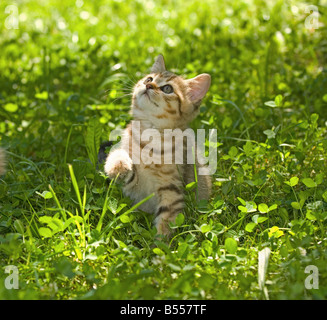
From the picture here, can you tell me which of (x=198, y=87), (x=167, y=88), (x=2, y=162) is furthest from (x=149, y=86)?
(x=2, y=162)

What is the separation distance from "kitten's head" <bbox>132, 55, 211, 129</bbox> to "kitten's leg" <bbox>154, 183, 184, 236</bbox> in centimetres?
51

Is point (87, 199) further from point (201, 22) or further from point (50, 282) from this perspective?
point (201, 22)

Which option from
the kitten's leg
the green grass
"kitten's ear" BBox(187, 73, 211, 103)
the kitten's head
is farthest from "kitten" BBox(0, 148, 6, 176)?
"kitten's ear" BBox(187, 73, 211, 103)

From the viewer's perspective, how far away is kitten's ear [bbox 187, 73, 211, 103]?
3.79 metres

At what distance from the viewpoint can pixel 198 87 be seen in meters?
3.83

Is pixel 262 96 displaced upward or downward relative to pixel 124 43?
downward

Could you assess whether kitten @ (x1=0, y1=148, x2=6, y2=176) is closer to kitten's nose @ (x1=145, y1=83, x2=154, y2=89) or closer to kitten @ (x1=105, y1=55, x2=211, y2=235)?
kitten @ (x1=105, y1=55, x2=211, y2=235)

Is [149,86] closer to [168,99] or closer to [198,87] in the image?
[168,99]

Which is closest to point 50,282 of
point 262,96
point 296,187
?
point 296,187

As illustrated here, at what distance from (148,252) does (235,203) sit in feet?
2.86

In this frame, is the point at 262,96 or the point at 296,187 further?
the point at 262,96

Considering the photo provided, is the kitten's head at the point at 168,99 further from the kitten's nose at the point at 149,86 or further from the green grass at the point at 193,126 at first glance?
the green grass at the point at 193,126

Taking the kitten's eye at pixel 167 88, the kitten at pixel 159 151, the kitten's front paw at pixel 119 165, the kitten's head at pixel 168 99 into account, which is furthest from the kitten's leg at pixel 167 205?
the kitten's eye at pixel 167 88
